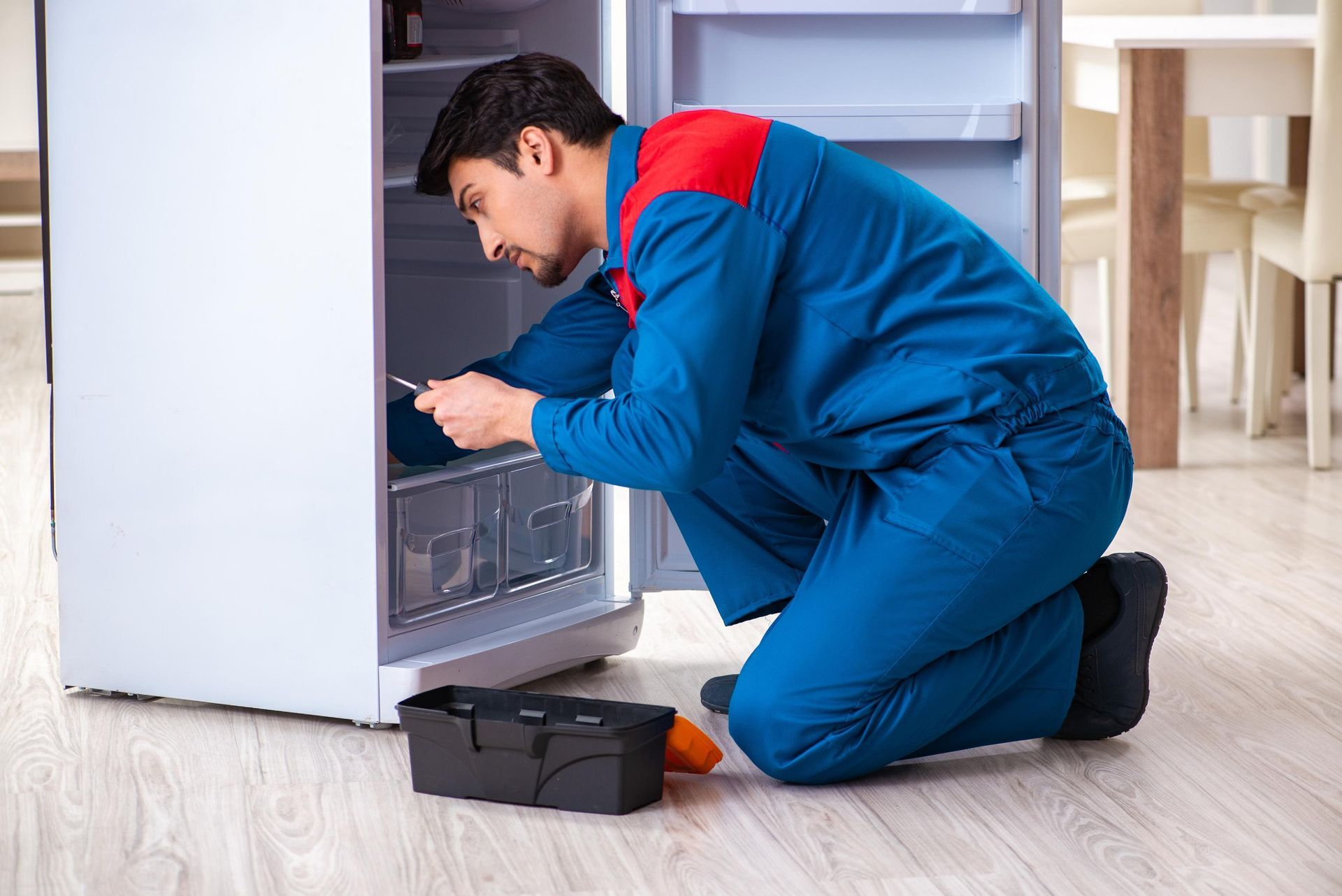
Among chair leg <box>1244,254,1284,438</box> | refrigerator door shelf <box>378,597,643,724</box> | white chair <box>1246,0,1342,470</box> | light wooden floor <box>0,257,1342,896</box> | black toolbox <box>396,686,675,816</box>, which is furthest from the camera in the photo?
chair leg <box>1244,254,1284,438</box>

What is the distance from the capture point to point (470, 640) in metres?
1.91

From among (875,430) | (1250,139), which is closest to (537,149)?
(875,430)

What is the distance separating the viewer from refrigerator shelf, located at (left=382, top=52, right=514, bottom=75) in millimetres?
1824

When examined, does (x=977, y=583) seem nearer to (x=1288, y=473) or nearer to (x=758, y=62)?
(x=758, y=62)

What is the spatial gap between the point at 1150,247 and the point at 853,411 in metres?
1.78

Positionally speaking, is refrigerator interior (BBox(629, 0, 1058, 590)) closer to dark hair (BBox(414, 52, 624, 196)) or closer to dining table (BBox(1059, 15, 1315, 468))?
dark hair (BBox(414, 52, 624, 196))

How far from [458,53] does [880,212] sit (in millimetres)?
769

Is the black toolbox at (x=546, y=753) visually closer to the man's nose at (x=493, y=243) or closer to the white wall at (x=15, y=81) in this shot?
the man's nose at (x=493, y=243)

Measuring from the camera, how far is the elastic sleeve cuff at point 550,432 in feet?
5.08

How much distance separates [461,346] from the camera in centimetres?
225

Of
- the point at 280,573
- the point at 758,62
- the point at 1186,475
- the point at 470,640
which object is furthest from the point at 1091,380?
the point at 1186,475

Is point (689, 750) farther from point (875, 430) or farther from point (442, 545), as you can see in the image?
point (442, 545)

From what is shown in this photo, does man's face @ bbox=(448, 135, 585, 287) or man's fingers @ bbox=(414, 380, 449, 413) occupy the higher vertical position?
man's face @ bbox=(448, 135, 585, 287)

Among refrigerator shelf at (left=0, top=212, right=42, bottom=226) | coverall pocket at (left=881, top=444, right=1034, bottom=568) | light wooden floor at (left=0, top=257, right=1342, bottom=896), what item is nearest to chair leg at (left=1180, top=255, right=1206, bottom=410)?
light wooden floor at (left=0, top=257, right=1342, bottom=896)
